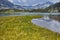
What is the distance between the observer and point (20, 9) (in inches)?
104

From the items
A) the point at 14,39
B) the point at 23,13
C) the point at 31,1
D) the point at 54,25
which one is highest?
the point at 31,1

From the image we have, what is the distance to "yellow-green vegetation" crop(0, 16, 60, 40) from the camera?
7.81 ft

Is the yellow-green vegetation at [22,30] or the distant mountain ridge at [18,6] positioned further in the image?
the distant mountain ridge at [18,6]

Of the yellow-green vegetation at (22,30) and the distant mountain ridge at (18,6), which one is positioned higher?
the distant mountain ridge at (18,6)

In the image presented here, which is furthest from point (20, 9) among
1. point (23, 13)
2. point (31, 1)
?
point (31, 1)

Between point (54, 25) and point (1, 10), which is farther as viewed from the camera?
point (1, 10)

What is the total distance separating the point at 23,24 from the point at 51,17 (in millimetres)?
561

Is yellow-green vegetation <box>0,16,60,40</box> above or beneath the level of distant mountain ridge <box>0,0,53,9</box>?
beneath

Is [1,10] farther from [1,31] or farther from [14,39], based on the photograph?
[14,39]

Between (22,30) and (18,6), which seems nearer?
(22,30)

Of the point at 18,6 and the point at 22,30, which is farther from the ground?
the point at 18,6

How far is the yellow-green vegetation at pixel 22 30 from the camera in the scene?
2.38 metres

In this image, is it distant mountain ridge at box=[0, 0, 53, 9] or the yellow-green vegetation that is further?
distant mountain ridge at box=[0, 0, 53, 9]

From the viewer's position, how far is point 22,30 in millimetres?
2459
